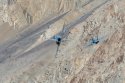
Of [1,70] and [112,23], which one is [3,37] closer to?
[1,70]

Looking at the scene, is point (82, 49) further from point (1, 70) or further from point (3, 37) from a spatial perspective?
point (3, 37)

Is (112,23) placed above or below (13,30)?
above

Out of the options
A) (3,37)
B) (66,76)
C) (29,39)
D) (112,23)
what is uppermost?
(112,23)

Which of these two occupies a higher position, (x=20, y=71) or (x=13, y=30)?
(x=20, y=71)

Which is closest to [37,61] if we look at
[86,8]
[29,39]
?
[29,39]

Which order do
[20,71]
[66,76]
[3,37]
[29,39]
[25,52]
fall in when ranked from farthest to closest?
[3,37] → [29,39] → [25,52] → [20,71] → [66,76]

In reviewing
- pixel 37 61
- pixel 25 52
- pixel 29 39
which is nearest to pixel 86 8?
pixel 29 39

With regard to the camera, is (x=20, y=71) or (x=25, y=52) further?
(x=25, y=52)

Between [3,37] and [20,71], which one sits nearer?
[20,71]

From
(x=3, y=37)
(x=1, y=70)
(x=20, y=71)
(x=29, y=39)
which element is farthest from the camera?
(x=3, y=37)
